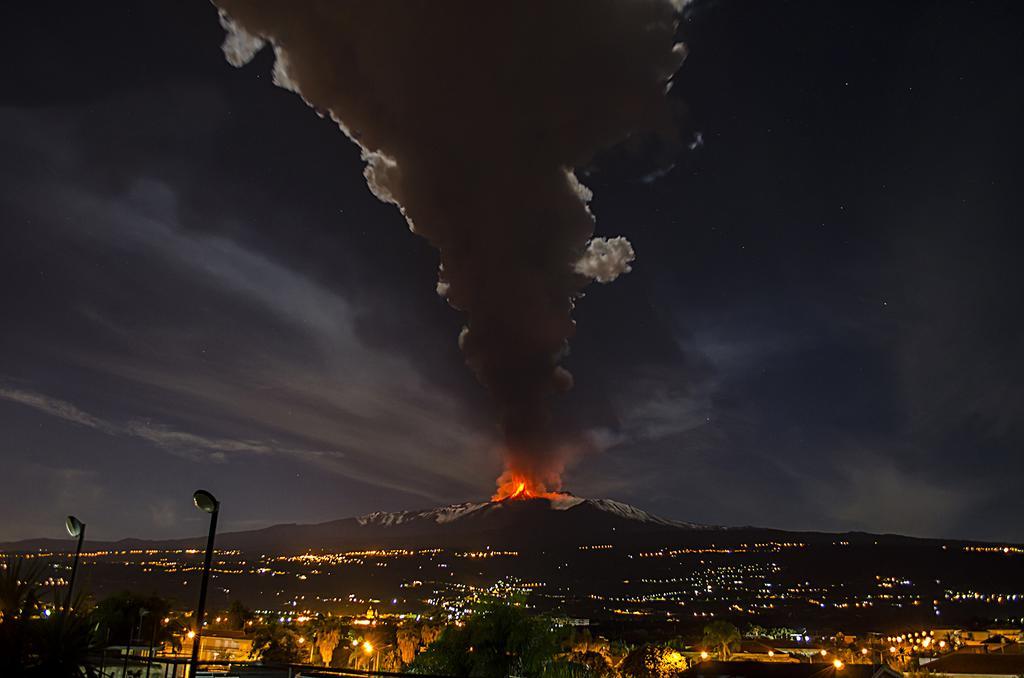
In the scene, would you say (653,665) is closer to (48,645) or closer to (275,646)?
(275,646)

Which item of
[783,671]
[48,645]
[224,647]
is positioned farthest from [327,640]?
[48,645]

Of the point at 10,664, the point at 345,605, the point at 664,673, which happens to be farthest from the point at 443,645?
the point at 345,605

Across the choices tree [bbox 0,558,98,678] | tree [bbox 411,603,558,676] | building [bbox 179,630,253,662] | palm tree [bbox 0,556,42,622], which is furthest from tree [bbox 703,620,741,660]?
tree [bbox 0,558,98,678]

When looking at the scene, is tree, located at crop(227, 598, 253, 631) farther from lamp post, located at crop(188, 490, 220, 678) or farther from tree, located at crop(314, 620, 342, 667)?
lamp post, located at crop(188, 490, 220, 678)

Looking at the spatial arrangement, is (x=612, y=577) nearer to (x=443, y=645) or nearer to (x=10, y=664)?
(x=443, y=645)

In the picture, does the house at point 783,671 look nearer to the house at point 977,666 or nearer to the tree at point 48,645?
the house at point 977,666

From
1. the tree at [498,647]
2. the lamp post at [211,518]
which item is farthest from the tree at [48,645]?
the tree at [498,647]

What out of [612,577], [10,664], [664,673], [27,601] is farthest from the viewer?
[612,577]
